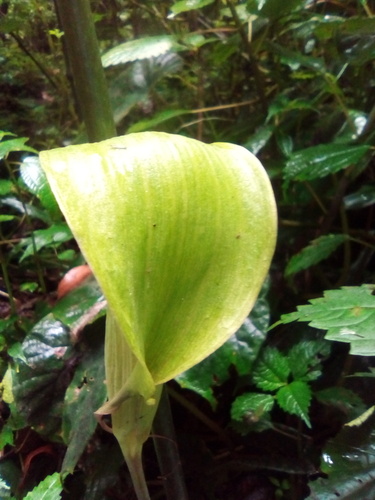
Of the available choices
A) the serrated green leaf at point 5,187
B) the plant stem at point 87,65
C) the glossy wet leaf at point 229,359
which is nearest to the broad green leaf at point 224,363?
the glossy wet leaf at point 229,359

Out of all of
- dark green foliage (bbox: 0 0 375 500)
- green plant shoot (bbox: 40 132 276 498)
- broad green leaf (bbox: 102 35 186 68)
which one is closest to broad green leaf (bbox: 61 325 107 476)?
dark green foliage (bbox: 0 0 375 500)

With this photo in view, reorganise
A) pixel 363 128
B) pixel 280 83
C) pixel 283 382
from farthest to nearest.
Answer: pixel 280 83 → pixel 363 128 → pixel 283 382

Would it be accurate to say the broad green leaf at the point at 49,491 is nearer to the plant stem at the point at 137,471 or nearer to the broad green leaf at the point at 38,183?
the plant stem at the point at 137,471

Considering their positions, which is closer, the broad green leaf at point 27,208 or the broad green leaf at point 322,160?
the broad green leaf at point 322,160

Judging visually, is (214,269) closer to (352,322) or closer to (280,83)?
(352,322)

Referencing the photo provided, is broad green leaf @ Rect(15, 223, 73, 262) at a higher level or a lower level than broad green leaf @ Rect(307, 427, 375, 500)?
higher

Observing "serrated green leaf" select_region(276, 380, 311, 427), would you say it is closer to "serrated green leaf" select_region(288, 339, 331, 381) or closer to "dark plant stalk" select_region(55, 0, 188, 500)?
"serrated green leaf" select_region(288, 339, 331, 381)

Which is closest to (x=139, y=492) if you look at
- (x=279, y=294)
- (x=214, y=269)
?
(x=214, y=269)
